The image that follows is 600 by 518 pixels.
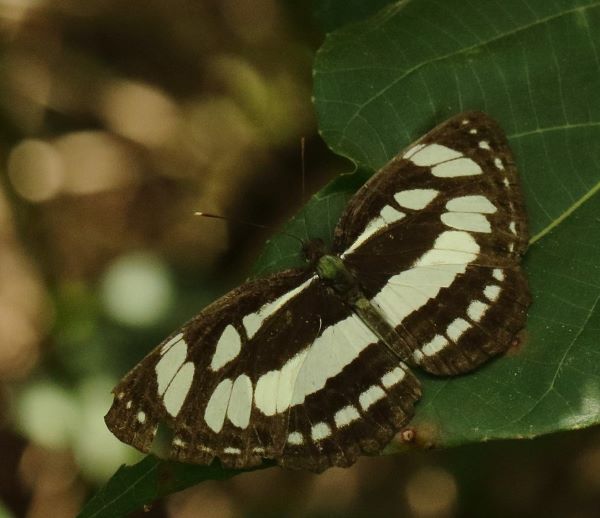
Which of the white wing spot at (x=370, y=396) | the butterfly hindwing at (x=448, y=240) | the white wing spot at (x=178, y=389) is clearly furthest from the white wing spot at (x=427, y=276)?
the white wing spot at (x=178, y=389)

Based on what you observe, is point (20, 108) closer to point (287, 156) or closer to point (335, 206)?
point (287, 156)

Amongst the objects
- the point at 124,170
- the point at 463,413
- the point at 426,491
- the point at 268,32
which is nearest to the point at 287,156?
the point at 268,32

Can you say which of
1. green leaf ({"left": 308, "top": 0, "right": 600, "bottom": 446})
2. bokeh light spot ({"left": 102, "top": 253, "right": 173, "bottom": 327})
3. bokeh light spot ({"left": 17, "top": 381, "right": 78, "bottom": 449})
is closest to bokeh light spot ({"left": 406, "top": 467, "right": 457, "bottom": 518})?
bokeh light spot ({"left": 102, "top": 253, "right": 173, "bottom": 327})

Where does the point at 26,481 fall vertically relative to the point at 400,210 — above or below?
below

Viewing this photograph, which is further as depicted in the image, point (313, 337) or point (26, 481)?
point (26, 481)

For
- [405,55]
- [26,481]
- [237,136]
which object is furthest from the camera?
[237,136]

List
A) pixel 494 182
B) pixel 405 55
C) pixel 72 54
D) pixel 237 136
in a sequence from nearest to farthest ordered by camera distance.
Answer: pixel 494 182 < pixel 405 55 < pixel 237 136 < pixel 72 54

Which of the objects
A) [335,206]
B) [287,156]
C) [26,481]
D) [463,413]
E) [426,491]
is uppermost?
[335,206]

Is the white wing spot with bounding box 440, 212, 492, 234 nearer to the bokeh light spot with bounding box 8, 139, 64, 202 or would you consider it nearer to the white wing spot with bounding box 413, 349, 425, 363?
the white wing spot with bounding box 413, 349, 425, 363
